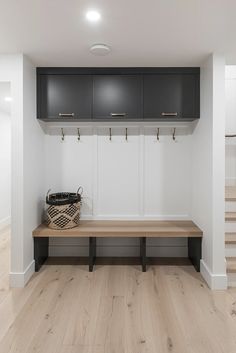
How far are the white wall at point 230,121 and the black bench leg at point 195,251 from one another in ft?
3.24

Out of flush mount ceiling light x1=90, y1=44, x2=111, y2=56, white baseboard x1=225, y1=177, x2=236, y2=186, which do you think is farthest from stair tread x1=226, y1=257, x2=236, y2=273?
flush mount ceiling light x1=90, y1=44, x2=111, y2=56

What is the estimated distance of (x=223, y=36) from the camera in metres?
2.27

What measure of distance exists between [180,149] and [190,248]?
1.27 metres

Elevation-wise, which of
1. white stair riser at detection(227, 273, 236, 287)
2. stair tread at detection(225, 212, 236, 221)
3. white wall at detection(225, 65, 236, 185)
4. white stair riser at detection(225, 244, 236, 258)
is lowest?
white stair riser at detection(227, 273, 236, 287)

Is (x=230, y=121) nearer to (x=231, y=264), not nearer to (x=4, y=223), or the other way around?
(x=231, y=264)

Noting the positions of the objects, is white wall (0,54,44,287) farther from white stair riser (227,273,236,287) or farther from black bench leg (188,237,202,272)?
white stair riser (227,273,236,287)

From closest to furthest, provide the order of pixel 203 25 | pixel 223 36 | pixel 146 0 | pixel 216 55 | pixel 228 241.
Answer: pixel 146 0
pixel 203 25
pixel 223 36
pixel 216 55
pixel 228 241

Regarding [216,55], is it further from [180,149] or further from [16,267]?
[16,267]

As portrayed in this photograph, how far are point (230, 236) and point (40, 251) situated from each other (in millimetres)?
2211

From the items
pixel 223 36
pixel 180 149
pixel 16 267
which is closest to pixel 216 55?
pixel 223 36

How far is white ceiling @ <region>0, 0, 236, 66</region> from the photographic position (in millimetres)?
1811

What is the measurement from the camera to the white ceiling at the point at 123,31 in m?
1.81

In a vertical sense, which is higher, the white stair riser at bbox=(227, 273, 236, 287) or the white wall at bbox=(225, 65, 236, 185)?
the white wall at bbox=(225, 65, 236, 185)

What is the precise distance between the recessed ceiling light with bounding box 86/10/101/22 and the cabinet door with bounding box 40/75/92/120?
1.07 metres
